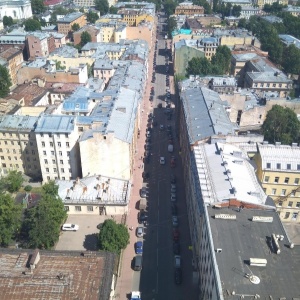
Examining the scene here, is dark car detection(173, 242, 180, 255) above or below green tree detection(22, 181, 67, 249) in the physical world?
below

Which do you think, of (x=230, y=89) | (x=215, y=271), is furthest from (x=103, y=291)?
(x=230, y=89)

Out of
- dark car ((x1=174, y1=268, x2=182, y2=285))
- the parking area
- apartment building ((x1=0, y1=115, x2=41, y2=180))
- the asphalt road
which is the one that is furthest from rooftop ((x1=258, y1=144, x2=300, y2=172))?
apartment building ((x1=0, y1=115, x2=41, y2=180))

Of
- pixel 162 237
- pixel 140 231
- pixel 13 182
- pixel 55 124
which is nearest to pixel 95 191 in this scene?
pixel 140 231

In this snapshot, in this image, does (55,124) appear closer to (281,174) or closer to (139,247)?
(139,247)

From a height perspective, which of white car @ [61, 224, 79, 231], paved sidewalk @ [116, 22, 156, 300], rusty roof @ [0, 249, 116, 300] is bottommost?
paved sidewalk @ [116, 22, 156, 300]

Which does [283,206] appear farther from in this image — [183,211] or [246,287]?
[246,287]

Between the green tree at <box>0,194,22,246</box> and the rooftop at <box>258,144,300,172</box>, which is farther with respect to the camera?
the rooftop at <box>258,144,300,172</box>

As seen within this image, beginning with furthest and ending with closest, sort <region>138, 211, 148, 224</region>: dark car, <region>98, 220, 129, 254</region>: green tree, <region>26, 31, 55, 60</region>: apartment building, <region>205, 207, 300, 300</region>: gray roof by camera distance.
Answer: <region>26, 31, 55, 60</region>: apartment building
<region>138, 211, 148, 224</region>: dark car
<region>98, 220, 129, 254</region>: green tree
<region>205, 207, 300, 300</region>: gray roof

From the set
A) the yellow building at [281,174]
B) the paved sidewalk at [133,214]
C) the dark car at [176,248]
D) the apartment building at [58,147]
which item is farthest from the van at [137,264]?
the apartment building at [58,147]

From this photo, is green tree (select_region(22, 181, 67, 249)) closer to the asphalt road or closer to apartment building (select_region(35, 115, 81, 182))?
apartment building (select_region(35, 115, 81, 182))
